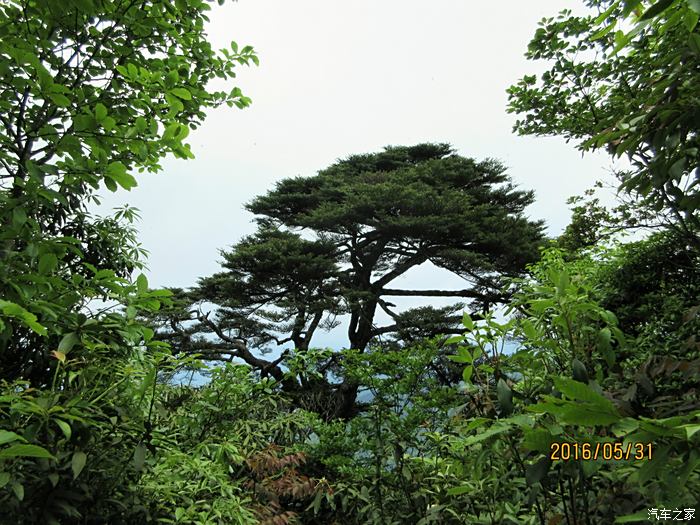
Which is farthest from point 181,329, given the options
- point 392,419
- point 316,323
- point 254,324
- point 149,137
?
point 149,137

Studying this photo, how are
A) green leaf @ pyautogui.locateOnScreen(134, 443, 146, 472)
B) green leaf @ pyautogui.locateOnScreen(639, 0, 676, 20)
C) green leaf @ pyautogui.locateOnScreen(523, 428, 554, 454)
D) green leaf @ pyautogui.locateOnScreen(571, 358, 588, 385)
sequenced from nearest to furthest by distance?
1. green leaf @ pyautogui.locateOnScreen(639, 0, 676, 20)
2. green leaf @ pyautogui.locateOnScreen(523, 428, 554, 454)
3. green leaf @ pyautogui.locateOnScreen(571, 358, 588, 385)
4. green leaf @ pyautogui.locateOnScreen(134, 443, 146, 472)

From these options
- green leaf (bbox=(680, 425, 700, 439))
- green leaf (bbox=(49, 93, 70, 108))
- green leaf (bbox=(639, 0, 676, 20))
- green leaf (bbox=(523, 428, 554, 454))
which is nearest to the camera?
green leaf (bbox=(680, 425, 700, 439))

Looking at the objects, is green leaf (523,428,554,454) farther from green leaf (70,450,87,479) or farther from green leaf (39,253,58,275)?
green leaf (39,253,58,275)

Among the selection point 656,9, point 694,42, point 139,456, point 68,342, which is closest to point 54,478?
point 139,456

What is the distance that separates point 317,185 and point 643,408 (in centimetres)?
944

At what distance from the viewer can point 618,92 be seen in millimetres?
3211

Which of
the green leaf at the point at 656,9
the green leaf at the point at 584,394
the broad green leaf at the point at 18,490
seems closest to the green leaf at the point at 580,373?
the green leaf at the point at 584,394

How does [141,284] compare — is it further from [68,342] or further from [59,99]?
[59,99]

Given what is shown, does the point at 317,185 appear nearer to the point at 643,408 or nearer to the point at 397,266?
the point at 397,266

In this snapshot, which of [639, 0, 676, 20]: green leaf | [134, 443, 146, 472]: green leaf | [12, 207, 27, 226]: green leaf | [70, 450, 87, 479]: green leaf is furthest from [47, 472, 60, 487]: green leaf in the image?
[639, 0, 676, 20]: green leaf
